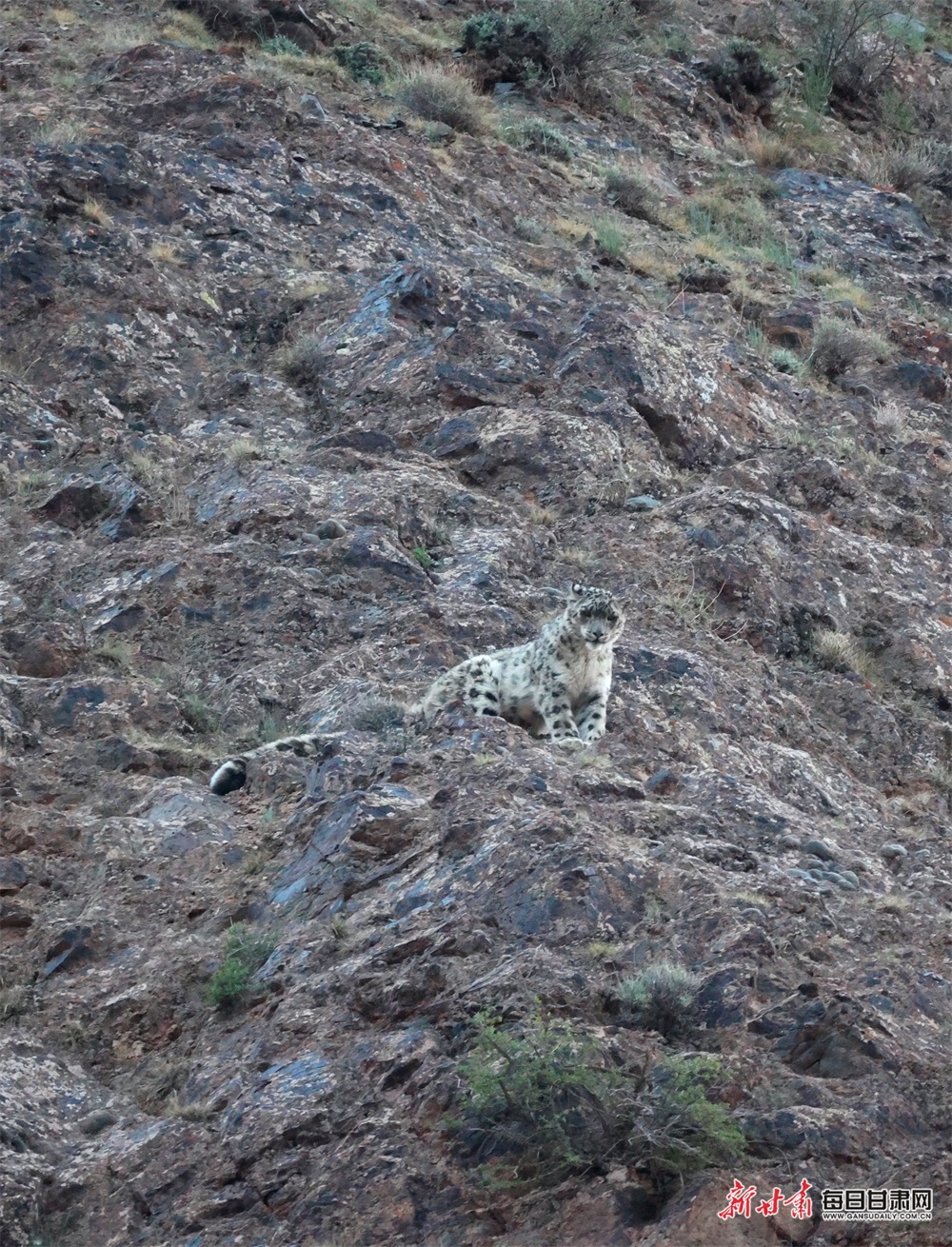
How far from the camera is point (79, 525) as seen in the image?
55.9 ft

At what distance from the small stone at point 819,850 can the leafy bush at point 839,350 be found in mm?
11095

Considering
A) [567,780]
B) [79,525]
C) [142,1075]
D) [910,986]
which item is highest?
[910,986]

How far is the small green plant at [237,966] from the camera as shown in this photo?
10.5 metres

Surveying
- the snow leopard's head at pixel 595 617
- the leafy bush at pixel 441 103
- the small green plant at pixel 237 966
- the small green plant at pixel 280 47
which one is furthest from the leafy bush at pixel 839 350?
the small green plant at pixel 237 966

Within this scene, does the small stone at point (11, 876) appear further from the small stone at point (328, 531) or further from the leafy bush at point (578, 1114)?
the small stone at point (328, 531)

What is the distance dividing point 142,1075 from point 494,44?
852 inches

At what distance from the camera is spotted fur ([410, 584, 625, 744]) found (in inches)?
543

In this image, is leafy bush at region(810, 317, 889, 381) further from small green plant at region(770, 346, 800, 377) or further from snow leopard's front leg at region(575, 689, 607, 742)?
snow leopard's front leg at region(575, 689, 607, 742)

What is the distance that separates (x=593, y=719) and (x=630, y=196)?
13830 mm

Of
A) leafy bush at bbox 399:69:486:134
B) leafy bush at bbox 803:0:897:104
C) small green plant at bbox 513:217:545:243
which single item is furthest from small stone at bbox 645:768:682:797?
leafy bush at bbox 803:0:897:104

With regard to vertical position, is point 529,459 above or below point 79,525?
above

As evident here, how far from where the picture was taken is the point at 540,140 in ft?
86.5

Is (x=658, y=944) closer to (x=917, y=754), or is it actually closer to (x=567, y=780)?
(x=567, y=780)

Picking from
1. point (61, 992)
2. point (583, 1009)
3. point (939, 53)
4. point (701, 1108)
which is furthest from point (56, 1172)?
point (939, 53)
